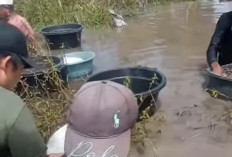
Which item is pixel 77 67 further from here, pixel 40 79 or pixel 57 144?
pixel 57 144

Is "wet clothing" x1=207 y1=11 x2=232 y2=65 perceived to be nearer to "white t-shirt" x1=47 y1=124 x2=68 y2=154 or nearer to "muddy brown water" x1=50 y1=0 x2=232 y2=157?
"muddy brown water" x1=50 y1=0 x2=232 y2=157

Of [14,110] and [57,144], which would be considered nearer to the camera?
[14,110]

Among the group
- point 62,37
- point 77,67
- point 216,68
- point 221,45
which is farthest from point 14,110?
point 62,37

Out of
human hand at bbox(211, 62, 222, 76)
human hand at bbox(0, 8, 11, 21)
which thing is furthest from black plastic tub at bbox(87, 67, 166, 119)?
human hand at bbox(0, 8, 11, 21)

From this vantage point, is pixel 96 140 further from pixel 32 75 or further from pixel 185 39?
pixel 185 39

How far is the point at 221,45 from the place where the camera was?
4.64m

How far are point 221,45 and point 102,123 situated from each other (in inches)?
114

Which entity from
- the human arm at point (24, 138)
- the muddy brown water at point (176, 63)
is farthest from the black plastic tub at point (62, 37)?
the human arm at point (24, 138)

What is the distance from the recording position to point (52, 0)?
8.57 m

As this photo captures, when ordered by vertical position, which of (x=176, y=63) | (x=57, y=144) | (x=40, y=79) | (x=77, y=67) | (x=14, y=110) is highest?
(x=14, y=110)

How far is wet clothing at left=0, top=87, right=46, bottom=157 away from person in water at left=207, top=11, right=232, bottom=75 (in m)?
2.97

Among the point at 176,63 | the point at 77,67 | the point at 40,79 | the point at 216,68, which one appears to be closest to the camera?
the point at 216,68

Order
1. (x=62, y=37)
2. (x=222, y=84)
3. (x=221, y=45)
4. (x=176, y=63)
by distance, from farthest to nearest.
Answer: (x=62, y=37), (x=176, y=63), (x=221, y=45), (x=222, y=84)

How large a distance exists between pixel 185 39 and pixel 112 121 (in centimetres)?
496
